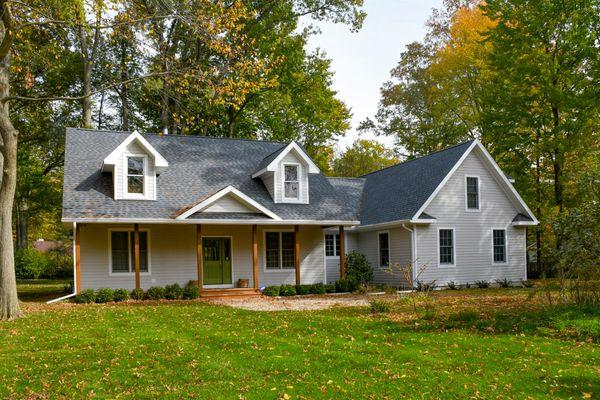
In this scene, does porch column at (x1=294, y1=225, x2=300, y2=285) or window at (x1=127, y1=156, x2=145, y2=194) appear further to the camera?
porch column at (x1=294, y1=225, x2=300, y2=285)

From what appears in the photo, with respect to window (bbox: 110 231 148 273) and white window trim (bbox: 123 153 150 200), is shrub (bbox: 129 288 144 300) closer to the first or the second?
window (bbox: 110 231 148 273)

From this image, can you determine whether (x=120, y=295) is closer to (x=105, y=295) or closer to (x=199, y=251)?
(x=105, y=295)

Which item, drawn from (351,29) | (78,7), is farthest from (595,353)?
(351,29)

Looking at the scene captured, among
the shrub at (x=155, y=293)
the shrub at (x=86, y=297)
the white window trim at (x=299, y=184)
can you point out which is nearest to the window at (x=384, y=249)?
the white window trim at (x=299, y=184)

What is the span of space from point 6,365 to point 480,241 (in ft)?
69.4

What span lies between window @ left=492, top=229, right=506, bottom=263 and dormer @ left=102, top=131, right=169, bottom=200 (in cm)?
1563

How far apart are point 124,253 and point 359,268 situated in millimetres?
10300

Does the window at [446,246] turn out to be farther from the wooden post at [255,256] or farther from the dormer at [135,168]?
the dormer at [135,168]

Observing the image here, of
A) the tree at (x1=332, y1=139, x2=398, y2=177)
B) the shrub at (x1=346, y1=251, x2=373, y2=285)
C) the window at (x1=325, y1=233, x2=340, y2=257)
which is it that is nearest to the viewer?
the shrub at (x1=346, y1=251, x2=373, y2=285)

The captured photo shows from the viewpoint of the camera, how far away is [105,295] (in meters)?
18.8

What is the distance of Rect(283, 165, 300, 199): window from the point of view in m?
23.3

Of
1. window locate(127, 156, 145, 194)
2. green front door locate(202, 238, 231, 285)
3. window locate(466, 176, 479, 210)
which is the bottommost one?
green front door locate(202, 238, 231, 285)

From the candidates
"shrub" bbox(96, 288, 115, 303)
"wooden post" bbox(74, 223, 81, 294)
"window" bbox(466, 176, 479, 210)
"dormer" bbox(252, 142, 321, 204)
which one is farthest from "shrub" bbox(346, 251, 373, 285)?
"wooden post" bbox(74, 223, 81, 294)

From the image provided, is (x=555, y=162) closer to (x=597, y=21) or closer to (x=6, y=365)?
(x=597, y=21)
